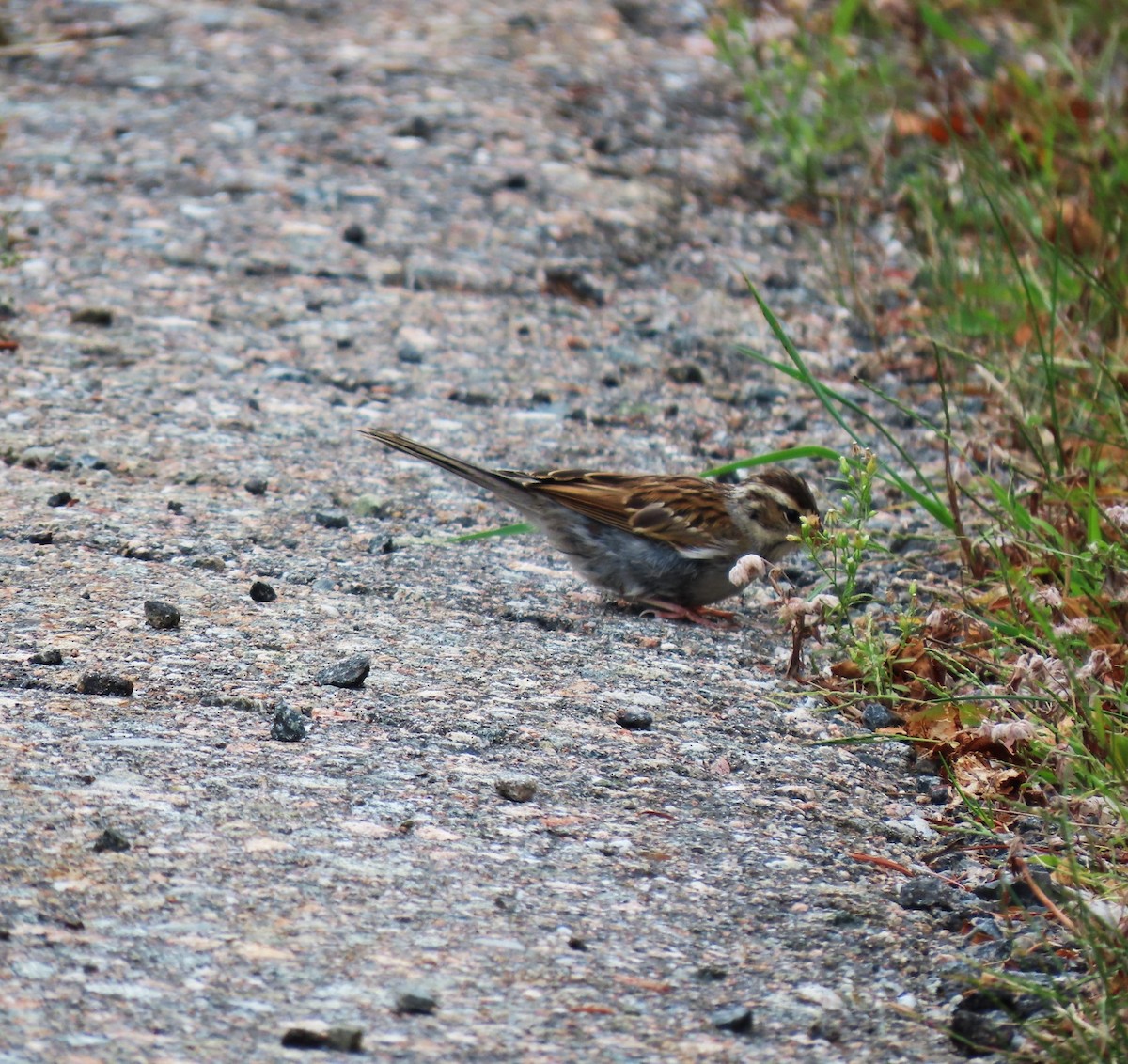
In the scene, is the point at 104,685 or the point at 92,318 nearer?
the point at 104,685

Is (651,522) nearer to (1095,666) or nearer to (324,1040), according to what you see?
(1095,666)

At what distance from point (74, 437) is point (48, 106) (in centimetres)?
378

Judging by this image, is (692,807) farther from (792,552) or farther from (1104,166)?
(1104,166)

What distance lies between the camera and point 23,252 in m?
7.56

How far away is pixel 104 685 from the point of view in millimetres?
4289

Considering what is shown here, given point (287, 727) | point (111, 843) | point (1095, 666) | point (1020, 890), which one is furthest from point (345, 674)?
point (1095, 666)

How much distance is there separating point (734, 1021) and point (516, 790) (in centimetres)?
96

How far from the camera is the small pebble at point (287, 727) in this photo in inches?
164

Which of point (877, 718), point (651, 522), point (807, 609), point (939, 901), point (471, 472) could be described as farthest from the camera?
point (651, 522)

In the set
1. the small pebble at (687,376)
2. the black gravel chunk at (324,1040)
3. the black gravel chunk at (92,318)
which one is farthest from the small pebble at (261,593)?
the small pebble at (687,376)

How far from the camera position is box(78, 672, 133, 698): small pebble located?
428cm

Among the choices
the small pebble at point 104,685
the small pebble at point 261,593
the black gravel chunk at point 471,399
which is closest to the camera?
the small pebble at point 104,685

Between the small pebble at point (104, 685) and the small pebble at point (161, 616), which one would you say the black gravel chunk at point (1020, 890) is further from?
the small pebble at point (161, 616)

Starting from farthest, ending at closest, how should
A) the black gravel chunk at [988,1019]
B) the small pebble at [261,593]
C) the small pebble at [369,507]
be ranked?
the small pebble at [369,507]
the small pebble at [261,593]
the black gravel chunk at [988,1019]
